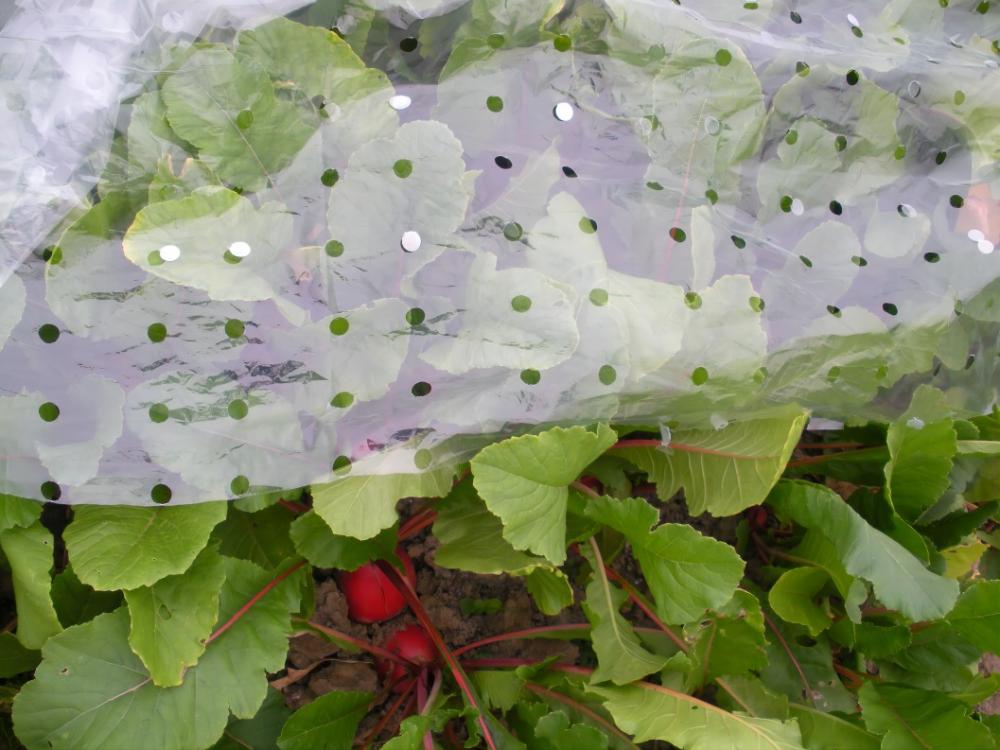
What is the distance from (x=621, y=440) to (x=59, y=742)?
67 centimetres

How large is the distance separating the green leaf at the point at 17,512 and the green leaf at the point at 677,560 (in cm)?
55

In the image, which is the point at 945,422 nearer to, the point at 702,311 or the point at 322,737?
the point at 702,311

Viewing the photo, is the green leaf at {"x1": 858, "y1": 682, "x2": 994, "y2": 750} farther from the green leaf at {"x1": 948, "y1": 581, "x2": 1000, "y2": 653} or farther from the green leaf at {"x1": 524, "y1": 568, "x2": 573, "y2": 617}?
the green leaf at {"x1": 524, "y1": 568, "x2": 573, "y2": 617}

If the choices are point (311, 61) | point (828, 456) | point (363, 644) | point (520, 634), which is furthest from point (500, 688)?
point (311, 61)

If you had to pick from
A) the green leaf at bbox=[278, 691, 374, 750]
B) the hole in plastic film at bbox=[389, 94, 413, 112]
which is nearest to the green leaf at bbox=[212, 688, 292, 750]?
the green leaf at bbox=[278, 691, 374, 750]

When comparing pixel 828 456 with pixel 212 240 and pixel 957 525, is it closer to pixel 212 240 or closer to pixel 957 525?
pixel 957 525

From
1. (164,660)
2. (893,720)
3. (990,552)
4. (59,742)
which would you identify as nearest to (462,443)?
(164,660)

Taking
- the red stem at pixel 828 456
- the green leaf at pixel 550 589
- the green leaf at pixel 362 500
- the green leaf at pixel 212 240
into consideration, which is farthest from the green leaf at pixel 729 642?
the green leaf at pixel 212 240

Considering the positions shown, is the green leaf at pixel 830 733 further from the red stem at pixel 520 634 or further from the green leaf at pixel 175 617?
the green leaf at pixel 175 617

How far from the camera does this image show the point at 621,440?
104 centimetres

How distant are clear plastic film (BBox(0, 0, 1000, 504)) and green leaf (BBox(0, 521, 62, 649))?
2.8 inches

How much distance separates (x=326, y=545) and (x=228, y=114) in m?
0.46

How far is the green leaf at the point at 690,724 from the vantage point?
2.84ft

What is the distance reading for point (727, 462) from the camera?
36.1 inches
